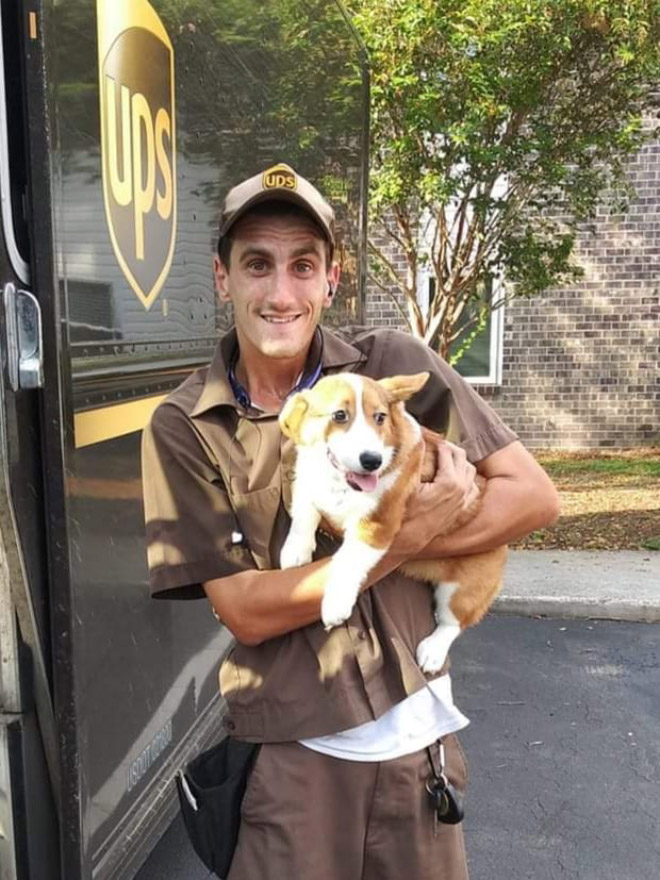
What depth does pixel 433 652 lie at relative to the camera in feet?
6.21

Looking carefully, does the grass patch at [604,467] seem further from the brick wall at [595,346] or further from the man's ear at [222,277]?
the man's ear at [222,277]

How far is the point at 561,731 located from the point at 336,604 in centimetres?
323

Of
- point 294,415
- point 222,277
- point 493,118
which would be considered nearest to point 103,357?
point 222,277

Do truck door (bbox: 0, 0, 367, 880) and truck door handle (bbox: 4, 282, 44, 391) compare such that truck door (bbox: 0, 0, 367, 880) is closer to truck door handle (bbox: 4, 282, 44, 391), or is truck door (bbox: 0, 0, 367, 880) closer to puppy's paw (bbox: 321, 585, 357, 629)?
truck door handle (bbox: 4, 282, 44, 391)

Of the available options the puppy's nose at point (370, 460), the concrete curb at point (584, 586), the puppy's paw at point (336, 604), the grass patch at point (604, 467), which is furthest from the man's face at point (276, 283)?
the grass patch at point (604, 467)

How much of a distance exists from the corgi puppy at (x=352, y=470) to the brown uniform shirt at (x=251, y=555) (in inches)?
2.2

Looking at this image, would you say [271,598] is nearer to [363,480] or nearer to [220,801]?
[363,480]

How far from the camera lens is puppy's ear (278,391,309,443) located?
1.67 meters

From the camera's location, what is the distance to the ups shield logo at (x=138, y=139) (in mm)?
2080

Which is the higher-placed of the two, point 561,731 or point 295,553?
point 295,553

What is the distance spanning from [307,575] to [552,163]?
6.33m

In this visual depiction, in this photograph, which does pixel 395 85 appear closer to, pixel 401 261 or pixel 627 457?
pixel 401 261

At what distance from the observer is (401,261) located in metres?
10.8

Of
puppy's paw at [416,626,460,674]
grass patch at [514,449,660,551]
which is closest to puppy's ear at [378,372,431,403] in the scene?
puppy's paw at [416,626,460,674]
